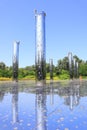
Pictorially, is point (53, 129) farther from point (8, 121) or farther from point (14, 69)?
point (14, 69)

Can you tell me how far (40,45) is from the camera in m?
21.3

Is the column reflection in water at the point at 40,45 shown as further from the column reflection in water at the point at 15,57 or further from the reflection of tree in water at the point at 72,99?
the reflection of tree in water at the point at 72,99

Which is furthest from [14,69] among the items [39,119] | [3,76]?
[39,119]

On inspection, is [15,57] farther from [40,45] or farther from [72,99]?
[72,99]

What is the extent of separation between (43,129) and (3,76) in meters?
52.8

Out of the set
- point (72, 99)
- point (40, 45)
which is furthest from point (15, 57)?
point (72, 99)

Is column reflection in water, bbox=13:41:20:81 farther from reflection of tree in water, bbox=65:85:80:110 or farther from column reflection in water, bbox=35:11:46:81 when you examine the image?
reflection of tree in water, bbox=65:85:80:110

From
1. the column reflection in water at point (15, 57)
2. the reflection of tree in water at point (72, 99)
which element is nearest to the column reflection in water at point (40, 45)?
the column reflection in water at point (15, 57)

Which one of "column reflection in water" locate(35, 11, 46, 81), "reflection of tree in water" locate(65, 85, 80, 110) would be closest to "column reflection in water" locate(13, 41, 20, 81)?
"column reflection in water" locate(35, 11, 46, 81)

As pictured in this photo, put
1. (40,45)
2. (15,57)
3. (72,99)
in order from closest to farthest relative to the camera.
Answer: (72,99) → (40,45) → (15,57)

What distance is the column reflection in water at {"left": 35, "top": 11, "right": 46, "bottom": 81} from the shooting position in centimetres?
2142

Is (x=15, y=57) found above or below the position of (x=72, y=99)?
above

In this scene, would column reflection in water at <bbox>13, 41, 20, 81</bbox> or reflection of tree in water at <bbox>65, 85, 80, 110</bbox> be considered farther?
column reflection in water at <bbox>13, 41, 20, 81</bbox>

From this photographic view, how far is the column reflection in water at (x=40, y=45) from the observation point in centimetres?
2142
